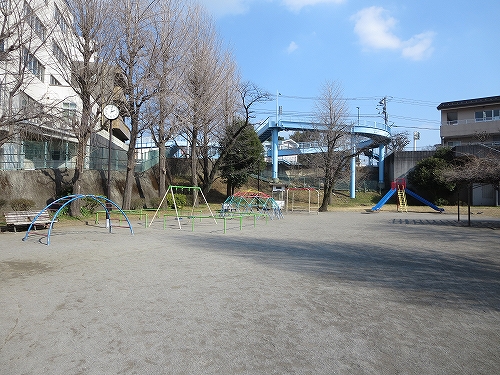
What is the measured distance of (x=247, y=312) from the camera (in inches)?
193

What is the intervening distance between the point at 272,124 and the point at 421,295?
33.6 metres

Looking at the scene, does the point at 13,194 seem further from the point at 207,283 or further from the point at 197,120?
the point at 207,283

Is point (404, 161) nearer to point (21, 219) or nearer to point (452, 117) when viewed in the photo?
point (452, 117)

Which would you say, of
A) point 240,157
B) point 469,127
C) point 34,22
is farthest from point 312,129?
point 34,22

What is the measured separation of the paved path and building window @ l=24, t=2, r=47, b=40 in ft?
24.1

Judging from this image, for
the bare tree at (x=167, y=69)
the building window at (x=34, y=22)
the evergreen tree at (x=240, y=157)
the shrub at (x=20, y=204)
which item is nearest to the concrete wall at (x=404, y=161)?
the evergreen tree at (x=240, y=157)

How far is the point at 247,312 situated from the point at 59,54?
55.0 feet

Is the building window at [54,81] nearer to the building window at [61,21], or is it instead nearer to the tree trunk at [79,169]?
the building window at [61,21]

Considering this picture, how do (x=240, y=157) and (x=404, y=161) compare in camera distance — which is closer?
(x=240, y=157)

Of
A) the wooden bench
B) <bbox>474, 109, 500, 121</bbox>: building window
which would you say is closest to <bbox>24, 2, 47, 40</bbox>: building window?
the wooden bench

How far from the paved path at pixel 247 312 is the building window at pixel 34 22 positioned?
733cm

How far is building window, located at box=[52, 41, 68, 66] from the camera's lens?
1655 centimetres

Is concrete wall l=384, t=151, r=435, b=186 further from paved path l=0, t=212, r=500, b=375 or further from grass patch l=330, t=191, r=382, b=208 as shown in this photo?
paved path l=0, t=212, r=500, b=375

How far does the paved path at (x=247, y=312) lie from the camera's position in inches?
138
